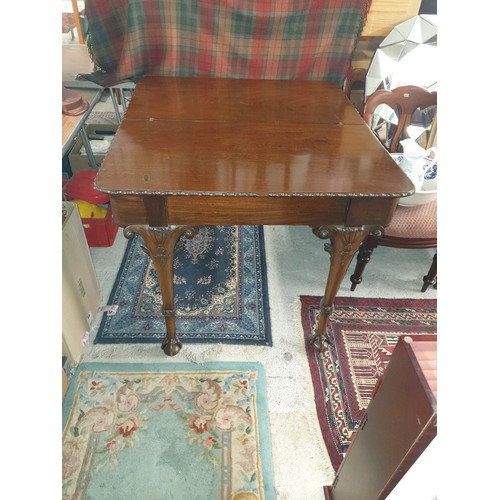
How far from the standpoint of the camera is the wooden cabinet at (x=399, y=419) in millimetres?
609

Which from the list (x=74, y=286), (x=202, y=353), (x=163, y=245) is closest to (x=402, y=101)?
(x=163, y=245)

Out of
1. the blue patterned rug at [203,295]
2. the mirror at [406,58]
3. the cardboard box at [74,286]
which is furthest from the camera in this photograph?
the mirror at [406,58]

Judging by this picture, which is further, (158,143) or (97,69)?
(97,69)

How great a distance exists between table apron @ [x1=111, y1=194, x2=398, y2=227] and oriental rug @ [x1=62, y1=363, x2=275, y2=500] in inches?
32.5

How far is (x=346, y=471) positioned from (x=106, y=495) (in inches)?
34.5

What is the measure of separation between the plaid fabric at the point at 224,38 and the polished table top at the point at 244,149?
43 cm

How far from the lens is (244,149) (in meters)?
1.28

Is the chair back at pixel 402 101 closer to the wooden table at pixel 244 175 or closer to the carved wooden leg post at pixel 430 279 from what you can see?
the wooden table at pixel 244 175

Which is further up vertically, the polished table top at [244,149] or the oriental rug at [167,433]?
the polished table top at [244,149]

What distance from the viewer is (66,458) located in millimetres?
1421

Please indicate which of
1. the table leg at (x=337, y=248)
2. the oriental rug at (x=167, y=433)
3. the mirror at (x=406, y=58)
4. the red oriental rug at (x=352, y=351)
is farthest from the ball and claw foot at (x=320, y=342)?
the mirror at (x=406, y=58)

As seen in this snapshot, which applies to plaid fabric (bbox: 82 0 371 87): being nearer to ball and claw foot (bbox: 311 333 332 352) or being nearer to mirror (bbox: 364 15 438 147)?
mirror (bbox: 364 15 438 147)
